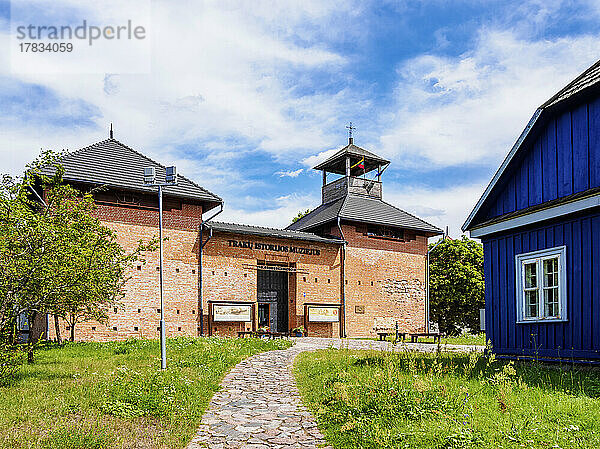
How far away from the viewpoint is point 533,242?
482 inches

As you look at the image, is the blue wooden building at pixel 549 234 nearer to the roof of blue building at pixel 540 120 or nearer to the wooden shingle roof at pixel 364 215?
the roof of blue building at pixel 540 120

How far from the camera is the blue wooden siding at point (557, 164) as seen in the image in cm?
1111

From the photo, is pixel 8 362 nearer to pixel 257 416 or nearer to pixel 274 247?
pixel 257 416

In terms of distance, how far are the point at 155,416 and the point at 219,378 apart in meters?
3.72

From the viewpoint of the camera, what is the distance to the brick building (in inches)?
845

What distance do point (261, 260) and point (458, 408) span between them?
1777 cm

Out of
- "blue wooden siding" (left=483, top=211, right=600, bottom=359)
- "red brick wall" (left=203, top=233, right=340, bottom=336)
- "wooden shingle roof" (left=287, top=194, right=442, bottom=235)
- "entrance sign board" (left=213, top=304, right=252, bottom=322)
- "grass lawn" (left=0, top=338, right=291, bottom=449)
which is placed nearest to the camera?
"grass lawn" (left=0, top=338, right=291, bottom=449)

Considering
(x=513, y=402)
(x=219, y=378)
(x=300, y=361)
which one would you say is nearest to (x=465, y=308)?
(x=300, y=361)

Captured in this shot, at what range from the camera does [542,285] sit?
1191cm

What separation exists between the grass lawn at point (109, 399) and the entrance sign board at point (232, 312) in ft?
24.1

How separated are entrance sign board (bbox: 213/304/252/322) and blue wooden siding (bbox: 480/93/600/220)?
12.8 metres

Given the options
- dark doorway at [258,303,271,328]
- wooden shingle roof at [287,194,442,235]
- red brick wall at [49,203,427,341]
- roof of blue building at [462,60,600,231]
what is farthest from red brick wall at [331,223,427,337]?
roof of blue building at [462,60,600,231]

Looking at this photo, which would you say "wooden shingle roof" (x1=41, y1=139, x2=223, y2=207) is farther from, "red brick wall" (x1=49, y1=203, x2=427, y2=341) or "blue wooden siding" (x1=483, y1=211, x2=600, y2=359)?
"blue wooden siding" (x1=483, y1=211, x2=600, y2=359)

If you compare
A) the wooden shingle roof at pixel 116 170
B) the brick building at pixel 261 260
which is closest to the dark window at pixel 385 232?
the brick building at pixel 261 260
